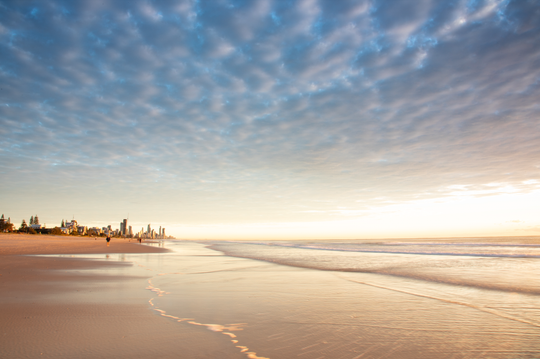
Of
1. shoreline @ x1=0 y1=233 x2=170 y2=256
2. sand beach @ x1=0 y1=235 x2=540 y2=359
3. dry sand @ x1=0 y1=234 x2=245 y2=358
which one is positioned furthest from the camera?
shoreline @ x1=0 y1=233 x2=170 y2=256

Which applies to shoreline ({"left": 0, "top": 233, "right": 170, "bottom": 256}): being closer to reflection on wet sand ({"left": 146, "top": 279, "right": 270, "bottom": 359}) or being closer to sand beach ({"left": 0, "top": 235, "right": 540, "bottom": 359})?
sand beach ({"left": 0, "top": 235, "right": 540, "bottom": 359})

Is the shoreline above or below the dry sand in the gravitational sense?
below

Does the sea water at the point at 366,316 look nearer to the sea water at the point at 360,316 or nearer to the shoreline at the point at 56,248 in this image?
the sea water at the point at 360,316

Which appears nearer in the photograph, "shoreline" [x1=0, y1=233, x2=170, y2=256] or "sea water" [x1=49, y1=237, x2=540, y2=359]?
"sea water" [x1=49, y1=237, x2=540, y2=359]

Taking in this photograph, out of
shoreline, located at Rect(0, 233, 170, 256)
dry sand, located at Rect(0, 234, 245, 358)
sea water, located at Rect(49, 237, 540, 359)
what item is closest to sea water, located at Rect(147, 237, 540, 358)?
sea water, located at Rect(49, 237, 540, 359)

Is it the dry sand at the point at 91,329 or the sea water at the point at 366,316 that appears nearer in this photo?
the dry sand at the point at 91,329

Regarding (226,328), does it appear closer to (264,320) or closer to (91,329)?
Result: (264,320)

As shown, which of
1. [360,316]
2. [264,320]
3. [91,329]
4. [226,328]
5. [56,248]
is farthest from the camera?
[56,248]

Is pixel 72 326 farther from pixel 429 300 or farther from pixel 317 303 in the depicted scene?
pixel 429 300

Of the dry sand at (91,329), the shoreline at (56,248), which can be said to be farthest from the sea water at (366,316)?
the shoreline at (56,248)

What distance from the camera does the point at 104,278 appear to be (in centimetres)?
1133

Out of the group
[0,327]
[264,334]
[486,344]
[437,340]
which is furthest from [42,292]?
[486,344]

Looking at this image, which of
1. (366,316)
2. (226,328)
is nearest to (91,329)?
(226,328)

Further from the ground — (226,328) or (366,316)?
(226,328)
